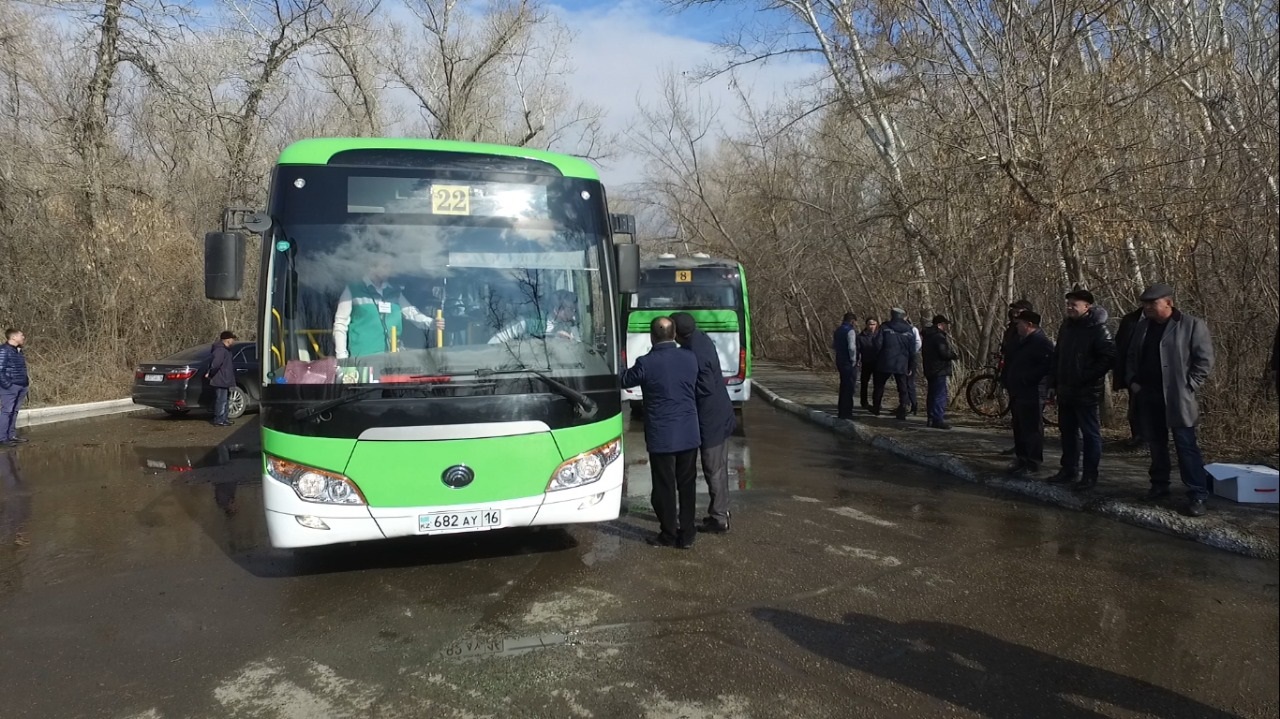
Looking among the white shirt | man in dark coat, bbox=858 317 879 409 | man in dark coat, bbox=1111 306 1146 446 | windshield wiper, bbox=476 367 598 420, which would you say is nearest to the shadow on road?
windshield wiper, bbox=476 367 598 420

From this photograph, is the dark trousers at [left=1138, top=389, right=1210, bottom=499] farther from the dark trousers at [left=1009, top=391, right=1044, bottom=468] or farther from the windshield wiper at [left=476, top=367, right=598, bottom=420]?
the windshield wiper at [left=476, top=367, right=598, bottom=420]

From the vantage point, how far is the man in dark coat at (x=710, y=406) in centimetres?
634

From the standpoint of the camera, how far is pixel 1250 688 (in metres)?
3.64

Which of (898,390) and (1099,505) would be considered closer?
(1099,505)

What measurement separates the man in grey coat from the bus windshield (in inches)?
173

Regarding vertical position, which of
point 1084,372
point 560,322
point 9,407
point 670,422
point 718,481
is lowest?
point 718,481

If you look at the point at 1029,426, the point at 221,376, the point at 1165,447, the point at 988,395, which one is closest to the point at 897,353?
the point at 988,395

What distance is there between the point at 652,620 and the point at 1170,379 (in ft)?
15.0

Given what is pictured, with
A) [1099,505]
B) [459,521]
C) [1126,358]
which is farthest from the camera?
[1099,505]

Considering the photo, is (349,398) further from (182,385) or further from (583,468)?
(182,385)

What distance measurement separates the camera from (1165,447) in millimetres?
6660

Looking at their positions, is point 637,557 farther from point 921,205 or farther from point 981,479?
point 921,205

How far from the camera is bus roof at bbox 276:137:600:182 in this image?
5516mm

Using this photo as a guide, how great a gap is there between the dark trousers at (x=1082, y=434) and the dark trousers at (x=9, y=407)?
14.2 metres
